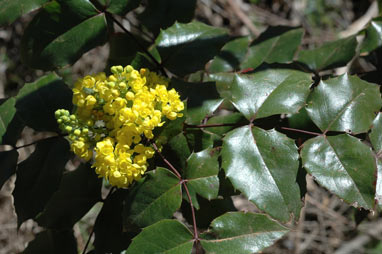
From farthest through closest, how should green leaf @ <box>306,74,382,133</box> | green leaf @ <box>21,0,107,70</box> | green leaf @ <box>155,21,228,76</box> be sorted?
green leaf @ <box>155,21,228,76</box> → green leaf @ <box>21,0,107,70</box> → green leaf @ <box>306,74,382,133</box>

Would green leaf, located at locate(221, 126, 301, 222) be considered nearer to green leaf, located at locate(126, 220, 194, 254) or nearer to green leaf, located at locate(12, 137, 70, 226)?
green leaf, located at locate(126, 220, 194, 254)

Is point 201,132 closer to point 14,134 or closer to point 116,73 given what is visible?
point 116,73

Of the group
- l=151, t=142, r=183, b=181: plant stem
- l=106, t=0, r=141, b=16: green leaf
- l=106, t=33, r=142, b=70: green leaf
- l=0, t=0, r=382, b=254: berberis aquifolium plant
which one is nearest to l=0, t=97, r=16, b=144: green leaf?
l=0, t=0, r=382, b=254: berberis aquifolium plant

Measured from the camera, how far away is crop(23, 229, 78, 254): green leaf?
1.44 m

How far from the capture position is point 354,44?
4.82 feet

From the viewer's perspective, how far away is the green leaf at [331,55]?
4.82 ft

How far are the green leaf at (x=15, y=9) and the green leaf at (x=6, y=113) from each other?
1.07 ft

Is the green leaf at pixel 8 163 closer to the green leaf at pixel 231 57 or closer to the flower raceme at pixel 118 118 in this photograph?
the flower raceme at pixel 118 118

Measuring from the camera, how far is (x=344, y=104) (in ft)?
3.83

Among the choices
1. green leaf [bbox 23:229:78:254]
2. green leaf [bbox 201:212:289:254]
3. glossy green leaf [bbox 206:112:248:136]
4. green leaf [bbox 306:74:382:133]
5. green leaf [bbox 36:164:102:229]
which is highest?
green leaf [bbox 306:74:382:133]

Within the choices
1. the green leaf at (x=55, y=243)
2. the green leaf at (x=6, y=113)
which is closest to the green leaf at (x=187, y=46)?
the green leaf at (x=6, y=113)

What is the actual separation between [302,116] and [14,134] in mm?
1017

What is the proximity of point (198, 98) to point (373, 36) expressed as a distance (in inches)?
28.2

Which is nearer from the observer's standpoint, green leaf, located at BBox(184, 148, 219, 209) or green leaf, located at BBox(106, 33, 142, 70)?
green leaf, located at BBox(184, 148, 219, 209)
